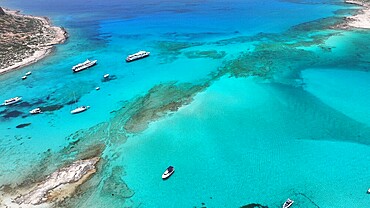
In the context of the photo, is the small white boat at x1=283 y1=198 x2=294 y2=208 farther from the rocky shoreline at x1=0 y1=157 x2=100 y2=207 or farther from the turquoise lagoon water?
the rocky shoreline at x1=0 y1=157 x2=100 y2=207

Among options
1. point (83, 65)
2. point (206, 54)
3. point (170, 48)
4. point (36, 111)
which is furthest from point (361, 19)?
point (36, 111)

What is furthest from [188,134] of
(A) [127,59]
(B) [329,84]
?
(A) [127,59]

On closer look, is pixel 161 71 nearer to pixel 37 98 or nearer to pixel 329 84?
pixel 37 98

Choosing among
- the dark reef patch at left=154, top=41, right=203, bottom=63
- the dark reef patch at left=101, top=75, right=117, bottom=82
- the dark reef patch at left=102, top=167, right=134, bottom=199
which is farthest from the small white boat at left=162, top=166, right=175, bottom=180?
the dark reef patch at left=154, top=41, right=203, bottom=63

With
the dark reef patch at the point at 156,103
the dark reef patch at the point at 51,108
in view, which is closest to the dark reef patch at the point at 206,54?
the dark reef patch at the point at 156,103

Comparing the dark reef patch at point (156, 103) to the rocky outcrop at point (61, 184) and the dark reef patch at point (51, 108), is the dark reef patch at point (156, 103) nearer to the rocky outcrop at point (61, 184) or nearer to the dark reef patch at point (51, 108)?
Result: the rocky outcrop at point (61, 184)

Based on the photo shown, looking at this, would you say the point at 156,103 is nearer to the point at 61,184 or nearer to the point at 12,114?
the point at 61,184
